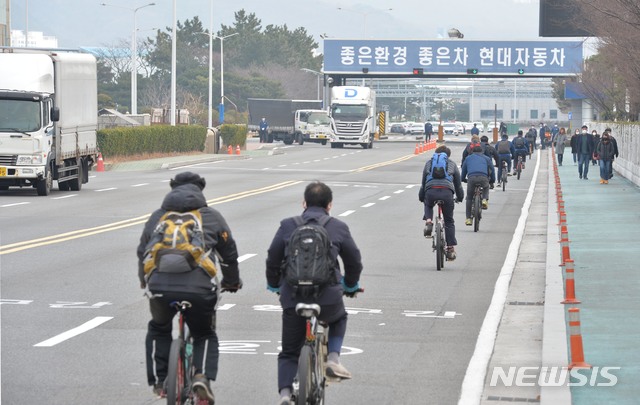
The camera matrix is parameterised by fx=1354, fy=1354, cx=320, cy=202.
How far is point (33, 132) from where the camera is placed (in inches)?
1272

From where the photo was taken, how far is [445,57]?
93.0m

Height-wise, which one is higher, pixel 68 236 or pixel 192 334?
pixel 192 334

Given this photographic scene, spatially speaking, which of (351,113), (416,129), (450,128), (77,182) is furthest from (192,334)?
(450,128)

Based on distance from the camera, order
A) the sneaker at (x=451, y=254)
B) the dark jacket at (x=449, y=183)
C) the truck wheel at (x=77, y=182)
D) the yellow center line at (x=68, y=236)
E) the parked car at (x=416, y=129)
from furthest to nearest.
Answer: the parked car at (x=416, y=129), the truck wheel at (x=77, y=182), the yellow center line at (x=68, y=236), the dark jacket at (x=449, y=183), the sneaker at (x=451, y=254)

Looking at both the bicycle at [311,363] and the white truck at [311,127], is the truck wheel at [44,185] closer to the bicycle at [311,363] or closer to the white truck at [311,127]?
the bicycle at [311,363]

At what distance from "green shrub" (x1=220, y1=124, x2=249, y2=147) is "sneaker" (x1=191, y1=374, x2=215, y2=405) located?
214 feet

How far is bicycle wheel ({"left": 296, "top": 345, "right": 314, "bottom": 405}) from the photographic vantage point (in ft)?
24.7

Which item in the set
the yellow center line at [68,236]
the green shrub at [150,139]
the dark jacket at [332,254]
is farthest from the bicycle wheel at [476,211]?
the green shrub at [150,139]

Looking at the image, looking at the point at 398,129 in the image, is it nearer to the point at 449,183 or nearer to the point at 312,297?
the point at 449,183

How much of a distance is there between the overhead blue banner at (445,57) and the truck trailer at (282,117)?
11.7 ft

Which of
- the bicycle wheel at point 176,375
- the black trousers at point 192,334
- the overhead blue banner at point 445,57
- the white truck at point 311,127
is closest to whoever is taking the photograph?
the bicycle wheel at point 176,375

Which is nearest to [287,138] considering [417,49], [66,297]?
[417,49]
